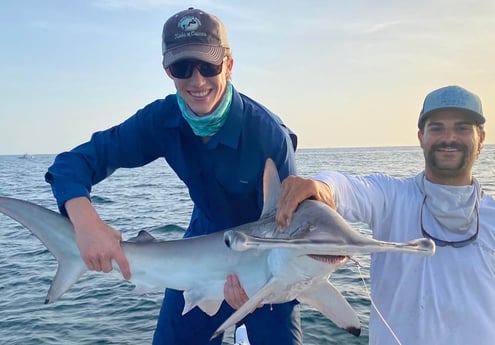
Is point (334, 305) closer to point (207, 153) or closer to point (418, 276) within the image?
point (418, 276)

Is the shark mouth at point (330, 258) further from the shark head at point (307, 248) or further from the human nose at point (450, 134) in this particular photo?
the human nose at point (450, 134)

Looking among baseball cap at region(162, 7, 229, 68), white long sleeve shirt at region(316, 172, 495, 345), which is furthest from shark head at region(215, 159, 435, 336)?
baseball cap at region(162, 7, 229, 68)

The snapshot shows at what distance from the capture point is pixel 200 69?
10.7 ft

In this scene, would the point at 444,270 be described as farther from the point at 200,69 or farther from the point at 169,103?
the point at 169,103

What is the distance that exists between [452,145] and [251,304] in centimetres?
163

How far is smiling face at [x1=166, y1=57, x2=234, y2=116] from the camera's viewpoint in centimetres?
328

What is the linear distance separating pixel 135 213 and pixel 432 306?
15.8 meters

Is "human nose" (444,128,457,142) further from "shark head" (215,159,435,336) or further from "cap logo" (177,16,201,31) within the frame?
"cap logo" (177,16,201,31)

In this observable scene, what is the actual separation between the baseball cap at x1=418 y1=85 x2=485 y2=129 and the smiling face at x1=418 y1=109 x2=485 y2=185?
0.12ft

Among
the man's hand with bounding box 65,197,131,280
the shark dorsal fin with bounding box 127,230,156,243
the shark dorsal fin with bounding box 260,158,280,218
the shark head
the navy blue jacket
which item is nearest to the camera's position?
the shark head

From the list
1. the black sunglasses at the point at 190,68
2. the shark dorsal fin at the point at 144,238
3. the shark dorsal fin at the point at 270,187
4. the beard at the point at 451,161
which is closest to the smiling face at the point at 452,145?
the beard at the point at 451,161

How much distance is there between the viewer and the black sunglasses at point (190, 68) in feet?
10.6

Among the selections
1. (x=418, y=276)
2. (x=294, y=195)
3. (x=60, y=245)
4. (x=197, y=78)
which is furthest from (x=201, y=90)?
(x=418, y=276)

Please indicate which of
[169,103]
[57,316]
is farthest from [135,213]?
[169,103]
